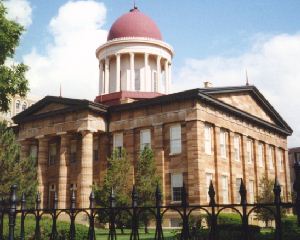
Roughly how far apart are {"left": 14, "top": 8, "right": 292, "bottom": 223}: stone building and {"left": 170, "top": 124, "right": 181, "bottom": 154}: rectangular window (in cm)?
8

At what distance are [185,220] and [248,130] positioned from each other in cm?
3411

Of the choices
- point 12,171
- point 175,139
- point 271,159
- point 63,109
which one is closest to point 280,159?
point 271,159

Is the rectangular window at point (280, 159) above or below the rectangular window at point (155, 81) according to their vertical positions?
below

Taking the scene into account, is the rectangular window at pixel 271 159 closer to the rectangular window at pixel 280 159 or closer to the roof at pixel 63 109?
the rectangular window at pixel 280 159

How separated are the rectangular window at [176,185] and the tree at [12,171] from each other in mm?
10610

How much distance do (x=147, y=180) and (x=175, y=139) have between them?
5184 mm

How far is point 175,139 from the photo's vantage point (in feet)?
107

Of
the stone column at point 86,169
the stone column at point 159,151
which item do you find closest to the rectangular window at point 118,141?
the stone column at point 86,169

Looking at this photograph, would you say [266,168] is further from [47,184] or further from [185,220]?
[185,220]

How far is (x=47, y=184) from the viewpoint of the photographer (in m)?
39.0

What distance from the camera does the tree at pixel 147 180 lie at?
1100 inches

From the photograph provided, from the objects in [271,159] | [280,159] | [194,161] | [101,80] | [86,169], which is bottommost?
[86,169]

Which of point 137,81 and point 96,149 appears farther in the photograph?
point 137,81

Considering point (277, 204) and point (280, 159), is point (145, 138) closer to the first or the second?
point (280, 159)
